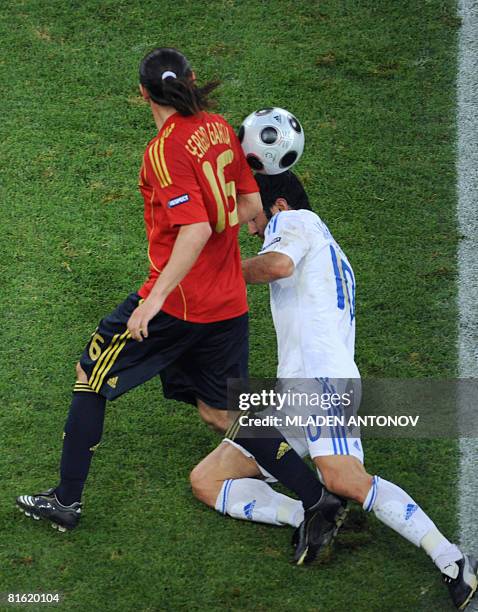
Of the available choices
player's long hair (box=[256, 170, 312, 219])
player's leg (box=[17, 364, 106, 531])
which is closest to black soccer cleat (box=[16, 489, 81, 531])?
player's leg (box=[17, 364, 106, 531])

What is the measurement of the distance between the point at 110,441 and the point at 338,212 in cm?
211

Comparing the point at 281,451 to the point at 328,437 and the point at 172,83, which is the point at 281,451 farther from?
the point at 172,83

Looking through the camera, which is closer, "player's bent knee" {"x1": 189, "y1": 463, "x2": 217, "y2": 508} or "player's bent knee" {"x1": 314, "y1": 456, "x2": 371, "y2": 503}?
"player's bent knee" {"x1": 314, "y1": 456, "x2": 371, "y2": 503}

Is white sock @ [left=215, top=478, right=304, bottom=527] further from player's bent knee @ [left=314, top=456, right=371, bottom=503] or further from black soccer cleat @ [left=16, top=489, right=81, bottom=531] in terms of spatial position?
black soccer cleat @ [left=16, top=489, right=81, bottom=531]

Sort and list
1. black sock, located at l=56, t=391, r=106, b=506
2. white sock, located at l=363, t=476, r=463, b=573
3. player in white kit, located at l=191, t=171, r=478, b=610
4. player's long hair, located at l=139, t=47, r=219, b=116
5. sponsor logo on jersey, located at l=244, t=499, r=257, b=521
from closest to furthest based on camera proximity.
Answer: player's long hair, located at l=139, t=47, r=219, b=116 → white sock, located at l=363, t=476, r=463, b=573 → player in white kit, located at l=191, t=171, r=478, b=610 → black sock, located at l=56, t=391, r=106, b=506 → sponsor logo on jersey, located at l=244, t=499, r=257, b=521

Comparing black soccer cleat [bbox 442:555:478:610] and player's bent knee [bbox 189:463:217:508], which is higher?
player's bent knee [bbox 189:463:217:508]

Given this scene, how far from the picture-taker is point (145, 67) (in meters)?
4.77

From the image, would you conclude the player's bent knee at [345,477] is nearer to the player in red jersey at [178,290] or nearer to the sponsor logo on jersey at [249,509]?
the sponsor logo on jersey at [249,509]

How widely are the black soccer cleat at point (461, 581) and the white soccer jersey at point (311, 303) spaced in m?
0.91

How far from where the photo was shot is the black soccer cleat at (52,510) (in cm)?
523

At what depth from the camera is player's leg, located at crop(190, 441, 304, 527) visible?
17.4ft

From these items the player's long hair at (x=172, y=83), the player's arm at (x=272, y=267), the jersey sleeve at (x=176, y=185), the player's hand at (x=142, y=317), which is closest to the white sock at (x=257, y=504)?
the player's arm at (x=272, y=267)

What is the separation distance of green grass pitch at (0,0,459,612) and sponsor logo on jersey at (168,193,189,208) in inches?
57.1

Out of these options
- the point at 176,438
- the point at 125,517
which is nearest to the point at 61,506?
the point at 125,517
